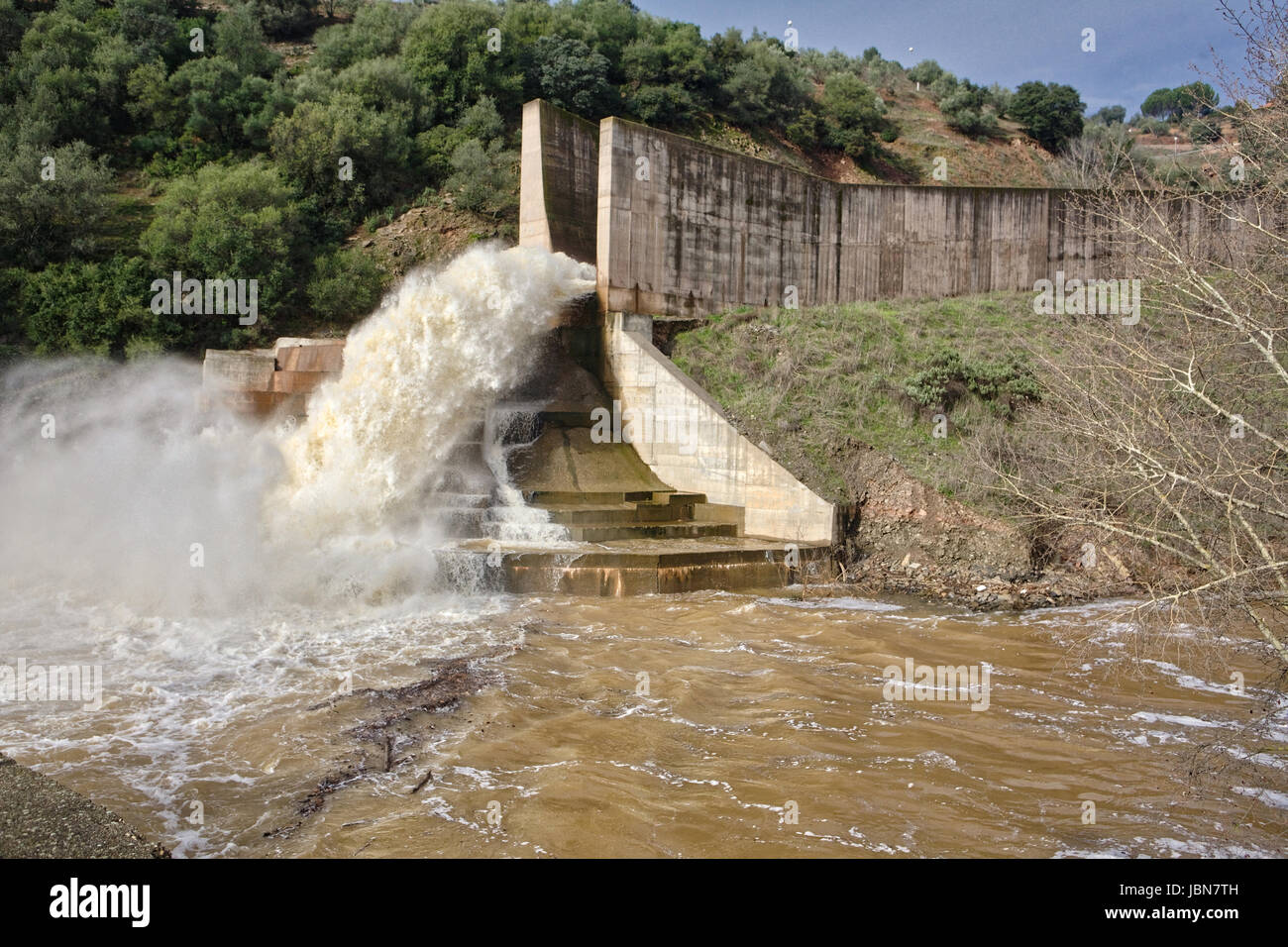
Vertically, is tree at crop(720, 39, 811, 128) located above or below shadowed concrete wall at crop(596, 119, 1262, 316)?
above

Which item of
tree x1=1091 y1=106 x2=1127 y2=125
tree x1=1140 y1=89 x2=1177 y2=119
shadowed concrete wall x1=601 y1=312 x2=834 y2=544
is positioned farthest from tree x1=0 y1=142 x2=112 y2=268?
tree x1=1140 y1=89 x2=1177 y2=119

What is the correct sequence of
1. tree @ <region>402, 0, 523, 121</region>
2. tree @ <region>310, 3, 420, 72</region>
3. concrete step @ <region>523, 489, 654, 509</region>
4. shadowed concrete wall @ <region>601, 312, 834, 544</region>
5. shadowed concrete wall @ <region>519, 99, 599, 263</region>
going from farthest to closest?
tree @ <region>310, 3, 420, 72</region>
tree @ <region>402, 0, 523, 121</region>
shadowed concrete wall @ <region>519, 99, 599, 263</region>
concrete step @ <region>523, 489, 654, 509</region>
shadowed concrete wall @ <region>601, 312, 834, 544</region>

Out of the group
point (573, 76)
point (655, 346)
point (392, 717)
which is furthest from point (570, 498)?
point (573, 76)

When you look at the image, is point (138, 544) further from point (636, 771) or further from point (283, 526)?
point (636, 771)

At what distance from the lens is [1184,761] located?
19.5 ft

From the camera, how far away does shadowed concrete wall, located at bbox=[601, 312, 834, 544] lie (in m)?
12.7

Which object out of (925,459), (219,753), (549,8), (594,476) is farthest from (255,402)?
(549,8)

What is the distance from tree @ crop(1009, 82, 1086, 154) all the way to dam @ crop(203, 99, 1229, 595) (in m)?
22.9

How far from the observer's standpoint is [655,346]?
53.9ft

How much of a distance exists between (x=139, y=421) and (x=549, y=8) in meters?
24.8

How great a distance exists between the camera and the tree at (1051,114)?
40094 millimetres

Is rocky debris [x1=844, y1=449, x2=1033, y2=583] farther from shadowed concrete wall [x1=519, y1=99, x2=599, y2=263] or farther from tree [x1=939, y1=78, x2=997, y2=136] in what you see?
tree [x1=939, y1=78, x2=997, y2=136]

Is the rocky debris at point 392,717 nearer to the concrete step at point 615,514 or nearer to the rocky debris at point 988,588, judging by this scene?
the concrete step at point 615,514
